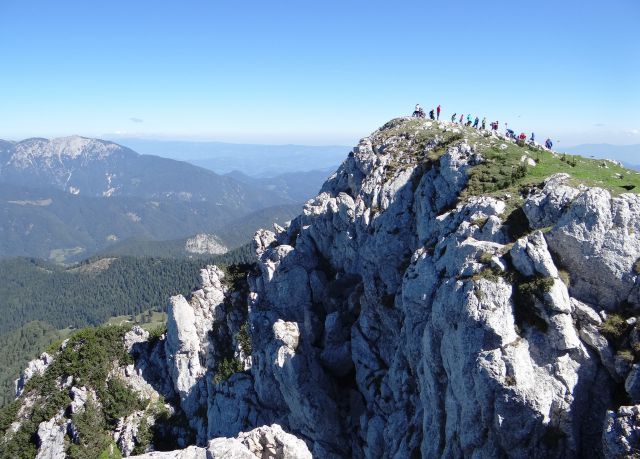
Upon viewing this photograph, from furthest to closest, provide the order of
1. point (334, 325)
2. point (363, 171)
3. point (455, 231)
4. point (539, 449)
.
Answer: point (363, 171) → point (334, 325) → point (455, 231) → point (539, 449)

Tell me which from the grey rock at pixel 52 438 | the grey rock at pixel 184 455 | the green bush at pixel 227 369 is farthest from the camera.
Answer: the green bush at pixel 227 369

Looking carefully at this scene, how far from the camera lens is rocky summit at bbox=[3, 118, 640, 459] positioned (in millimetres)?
24375

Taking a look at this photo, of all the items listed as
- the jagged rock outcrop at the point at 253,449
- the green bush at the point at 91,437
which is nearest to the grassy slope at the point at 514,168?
the jagged rock outcrop at the point at 253,449

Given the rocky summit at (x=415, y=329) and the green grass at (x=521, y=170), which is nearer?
the rocky summit at (x=415, y=329)

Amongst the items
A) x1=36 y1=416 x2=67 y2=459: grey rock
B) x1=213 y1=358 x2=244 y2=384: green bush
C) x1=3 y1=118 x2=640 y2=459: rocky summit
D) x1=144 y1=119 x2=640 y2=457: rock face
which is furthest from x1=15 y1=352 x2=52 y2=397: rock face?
x1=213 y1=358 x2=244 y2=384: green bush

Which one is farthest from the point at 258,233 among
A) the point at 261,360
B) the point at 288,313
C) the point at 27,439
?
the point at 27,439

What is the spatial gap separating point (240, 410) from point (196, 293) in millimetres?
24095

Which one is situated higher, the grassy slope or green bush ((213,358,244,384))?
the grassy slope

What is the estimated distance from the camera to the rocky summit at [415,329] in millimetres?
24375

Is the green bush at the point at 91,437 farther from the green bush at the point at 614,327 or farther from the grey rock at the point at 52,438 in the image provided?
the green bush at the point at 614,327

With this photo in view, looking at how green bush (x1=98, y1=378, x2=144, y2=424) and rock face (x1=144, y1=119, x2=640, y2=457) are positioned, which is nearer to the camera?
rock face (x1=144, y1=119, x2=640, y2=457)

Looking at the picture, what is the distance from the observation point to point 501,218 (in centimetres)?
3369

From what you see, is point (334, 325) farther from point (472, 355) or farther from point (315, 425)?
point (472, 355)

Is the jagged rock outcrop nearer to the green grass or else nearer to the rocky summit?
the rocky summit
